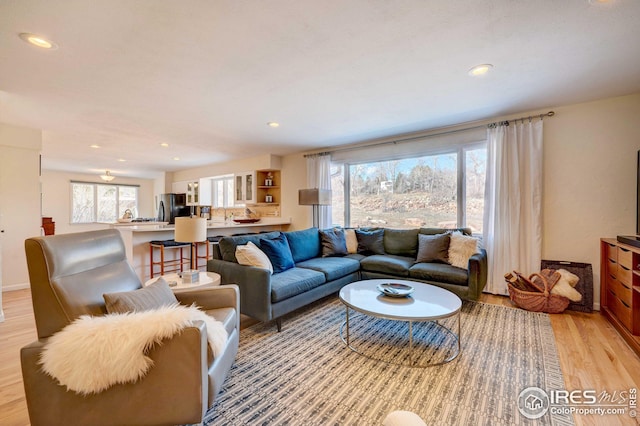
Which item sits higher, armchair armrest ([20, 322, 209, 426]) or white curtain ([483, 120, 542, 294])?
white curtain ([483, 120, 542, 294])

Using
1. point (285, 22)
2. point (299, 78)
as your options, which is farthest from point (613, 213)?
point (285, 22)

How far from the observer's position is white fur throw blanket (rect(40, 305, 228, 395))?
43.9 inches

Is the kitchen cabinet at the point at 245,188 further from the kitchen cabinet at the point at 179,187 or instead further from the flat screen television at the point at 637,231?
the flat screen television at the point at 637,231

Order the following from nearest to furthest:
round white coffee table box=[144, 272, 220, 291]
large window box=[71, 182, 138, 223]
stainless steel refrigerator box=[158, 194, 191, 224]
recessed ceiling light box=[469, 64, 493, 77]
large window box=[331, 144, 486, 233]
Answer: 1. round white coffee table box=[144, 272, 220, 291]
2. recessed ceiling light box=[469, 64, 493, 77]
3. large window box=[331, 144, 486, 233]
4. stainless steel refrigerator box=[158, 194, 191, 224]
5. large window box=[71, 182, 138, 223]

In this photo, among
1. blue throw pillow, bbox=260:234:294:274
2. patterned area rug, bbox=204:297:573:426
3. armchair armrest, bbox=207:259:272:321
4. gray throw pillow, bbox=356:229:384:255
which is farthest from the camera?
gray throw pillow, bbox=356:229:384:255

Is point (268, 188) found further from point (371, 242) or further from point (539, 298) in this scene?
point (539, 298)

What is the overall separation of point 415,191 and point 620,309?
8.67 ft

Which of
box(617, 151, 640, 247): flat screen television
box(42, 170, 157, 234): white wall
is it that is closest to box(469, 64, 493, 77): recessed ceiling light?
box(617, 151, 640, 247): flat screen television

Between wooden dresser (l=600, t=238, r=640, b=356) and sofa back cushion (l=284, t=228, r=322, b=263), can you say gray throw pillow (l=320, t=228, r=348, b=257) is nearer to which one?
sofa back cushion (l=284, t=228, r=322, b=263)

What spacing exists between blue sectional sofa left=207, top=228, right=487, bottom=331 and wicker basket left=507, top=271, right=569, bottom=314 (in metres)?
0.40

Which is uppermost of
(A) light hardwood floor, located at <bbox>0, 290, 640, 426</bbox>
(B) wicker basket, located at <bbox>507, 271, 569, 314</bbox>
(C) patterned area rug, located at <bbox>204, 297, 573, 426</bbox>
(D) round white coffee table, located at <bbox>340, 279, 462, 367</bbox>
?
(D) round white coffee table, located at <bbox>340, 279, 462, 367</bbox>

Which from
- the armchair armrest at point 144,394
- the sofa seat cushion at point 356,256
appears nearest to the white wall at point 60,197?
the sofa seat cushion at point 356,256

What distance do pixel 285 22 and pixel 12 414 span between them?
9.39 ft

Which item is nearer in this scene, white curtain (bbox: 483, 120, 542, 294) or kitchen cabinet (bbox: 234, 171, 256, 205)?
white curtain (bbox: 483, 120, 542, 294)
